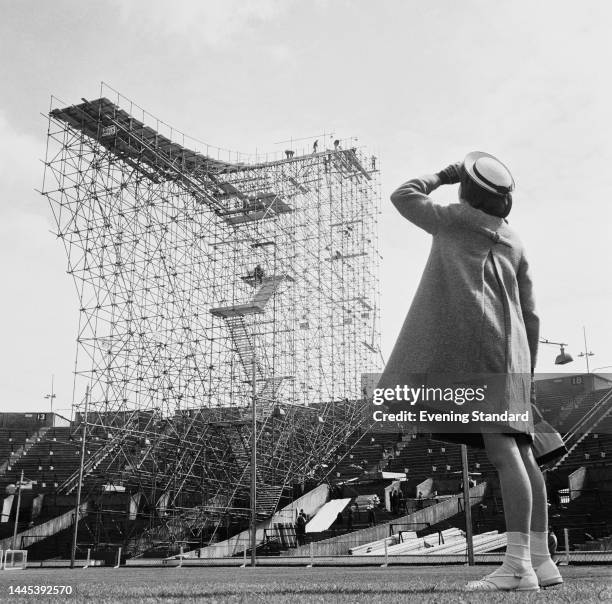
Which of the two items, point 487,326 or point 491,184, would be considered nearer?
point 487,326

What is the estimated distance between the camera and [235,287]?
36.9m

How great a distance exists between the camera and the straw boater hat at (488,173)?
4.93 metres

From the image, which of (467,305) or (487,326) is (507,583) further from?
(467,305)

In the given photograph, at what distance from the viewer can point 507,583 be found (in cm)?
419

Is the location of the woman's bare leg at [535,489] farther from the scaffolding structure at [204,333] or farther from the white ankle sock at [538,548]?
the scaffolding structure at [204,333]

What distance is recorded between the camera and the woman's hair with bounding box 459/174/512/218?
4949mm

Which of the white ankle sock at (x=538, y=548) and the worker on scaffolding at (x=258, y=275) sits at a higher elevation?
the worker on scaffolding at (x=258, y=275)

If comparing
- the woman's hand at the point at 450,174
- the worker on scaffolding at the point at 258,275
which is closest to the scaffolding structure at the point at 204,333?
the worker on scaffolding at the point at 258,275

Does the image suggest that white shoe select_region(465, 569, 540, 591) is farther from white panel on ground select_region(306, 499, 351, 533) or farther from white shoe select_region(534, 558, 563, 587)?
white panel on ground select_region(306, 499, 351, 533)

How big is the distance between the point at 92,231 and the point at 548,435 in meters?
31.6

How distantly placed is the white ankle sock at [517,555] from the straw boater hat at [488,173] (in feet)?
6.54

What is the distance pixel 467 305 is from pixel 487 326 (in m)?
0.16

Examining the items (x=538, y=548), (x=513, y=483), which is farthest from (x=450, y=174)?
(x=538, y=548)

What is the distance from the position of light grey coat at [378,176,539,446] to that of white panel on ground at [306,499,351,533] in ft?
83.6
